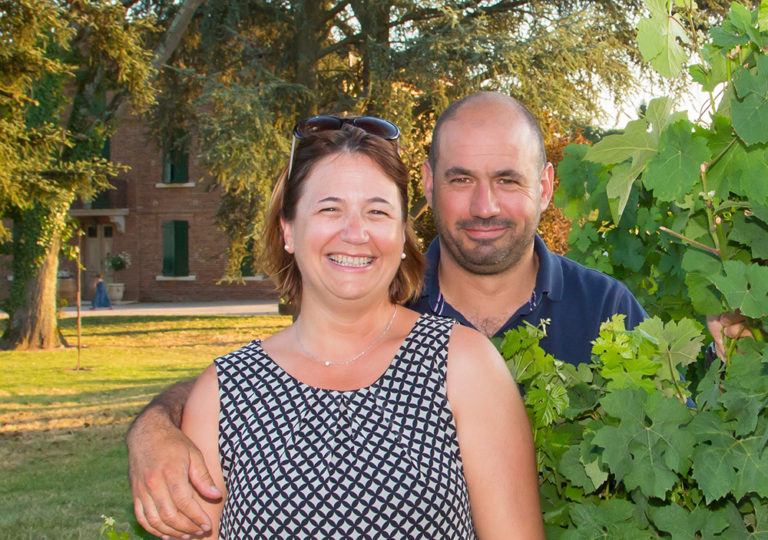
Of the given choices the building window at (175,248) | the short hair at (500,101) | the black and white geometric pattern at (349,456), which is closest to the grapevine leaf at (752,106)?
the black and white geometric pattern at (349,456)

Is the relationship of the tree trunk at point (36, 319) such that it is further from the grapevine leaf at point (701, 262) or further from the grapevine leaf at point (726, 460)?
the grapevine leaf at point (726, 460)

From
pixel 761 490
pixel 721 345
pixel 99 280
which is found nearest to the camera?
pixel 761 490

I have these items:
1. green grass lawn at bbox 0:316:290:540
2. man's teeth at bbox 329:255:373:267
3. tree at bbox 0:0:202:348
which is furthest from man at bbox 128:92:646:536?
tree at bbox 0:0:202:348

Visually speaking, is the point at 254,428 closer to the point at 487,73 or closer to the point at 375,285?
the point at 375,285

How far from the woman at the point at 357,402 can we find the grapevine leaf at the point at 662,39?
78 centimetres

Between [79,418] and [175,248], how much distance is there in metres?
20.6

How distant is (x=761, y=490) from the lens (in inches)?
46.2

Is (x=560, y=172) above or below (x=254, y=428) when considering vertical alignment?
above

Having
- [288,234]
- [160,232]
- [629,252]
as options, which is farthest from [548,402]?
[160,232]

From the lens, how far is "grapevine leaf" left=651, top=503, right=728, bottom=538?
1.37 m

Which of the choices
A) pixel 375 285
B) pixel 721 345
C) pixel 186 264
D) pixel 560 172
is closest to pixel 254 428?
pixel 375 285

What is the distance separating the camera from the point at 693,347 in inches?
59.1

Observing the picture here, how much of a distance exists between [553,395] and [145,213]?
30031mm

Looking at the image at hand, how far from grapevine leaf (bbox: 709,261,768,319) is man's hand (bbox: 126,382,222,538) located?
1.16 m
